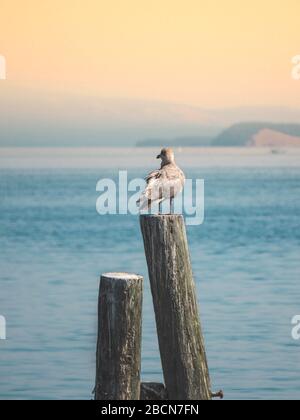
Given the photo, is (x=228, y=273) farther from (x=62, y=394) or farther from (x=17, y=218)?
(x=17, y=218)

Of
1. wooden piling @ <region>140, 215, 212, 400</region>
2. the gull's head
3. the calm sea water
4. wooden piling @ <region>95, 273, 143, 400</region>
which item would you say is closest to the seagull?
the gull's head

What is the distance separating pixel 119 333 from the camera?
11.3 metres

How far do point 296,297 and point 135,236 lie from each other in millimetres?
24351

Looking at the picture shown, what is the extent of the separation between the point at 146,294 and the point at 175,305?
1122cm

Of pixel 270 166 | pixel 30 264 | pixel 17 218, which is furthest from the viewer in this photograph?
pixel 270 166

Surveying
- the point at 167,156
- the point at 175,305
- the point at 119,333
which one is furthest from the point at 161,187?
the point at 119,333

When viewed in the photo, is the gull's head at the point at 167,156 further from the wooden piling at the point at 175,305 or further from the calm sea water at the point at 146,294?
the calm sea water at the point at 146,294

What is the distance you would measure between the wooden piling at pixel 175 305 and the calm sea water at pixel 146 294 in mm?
3140

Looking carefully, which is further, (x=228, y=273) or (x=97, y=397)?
(x=228, y=273)

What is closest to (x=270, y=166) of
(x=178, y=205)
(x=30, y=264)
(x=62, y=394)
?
(x=178, y=205)

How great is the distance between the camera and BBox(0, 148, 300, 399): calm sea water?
16.8m

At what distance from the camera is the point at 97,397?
11.5 meters

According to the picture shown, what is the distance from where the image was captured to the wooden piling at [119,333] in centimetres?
1130

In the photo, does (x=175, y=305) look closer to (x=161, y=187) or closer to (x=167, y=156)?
(x=161, y=187)
